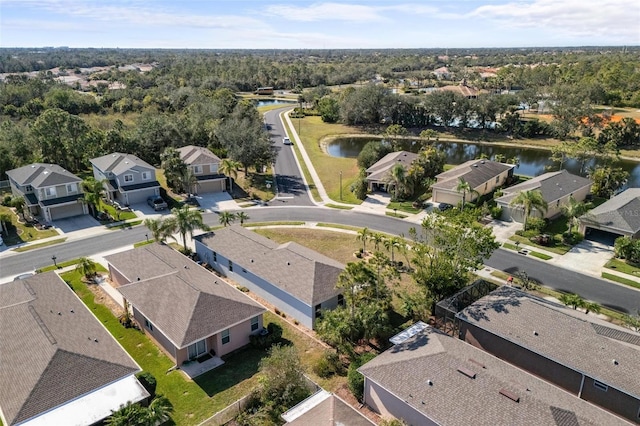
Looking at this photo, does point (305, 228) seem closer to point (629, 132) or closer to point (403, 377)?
point (403, 377)

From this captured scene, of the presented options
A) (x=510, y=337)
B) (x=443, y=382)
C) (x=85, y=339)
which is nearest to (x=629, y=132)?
(x=510, y=337)

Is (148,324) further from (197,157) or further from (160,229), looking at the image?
(197,157)

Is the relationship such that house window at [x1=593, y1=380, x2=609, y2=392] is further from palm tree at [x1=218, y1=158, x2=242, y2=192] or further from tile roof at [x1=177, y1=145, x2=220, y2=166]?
tile roof at [x1=177, y1=145, x2=220, y2=166]

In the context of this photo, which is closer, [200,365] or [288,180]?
[200,365]

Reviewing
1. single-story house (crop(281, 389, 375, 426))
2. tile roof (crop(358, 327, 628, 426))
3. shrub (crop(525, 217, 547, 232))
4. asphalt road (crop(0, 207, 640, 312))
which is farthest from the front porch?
shrub (crop(525, 217, 547, 232))

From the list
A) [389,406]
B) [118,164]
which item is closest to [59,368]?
[389,406]

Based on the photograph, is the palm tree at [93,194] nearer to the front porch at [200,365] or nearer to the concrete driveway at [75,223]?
the concrete driveway at [75,223]
